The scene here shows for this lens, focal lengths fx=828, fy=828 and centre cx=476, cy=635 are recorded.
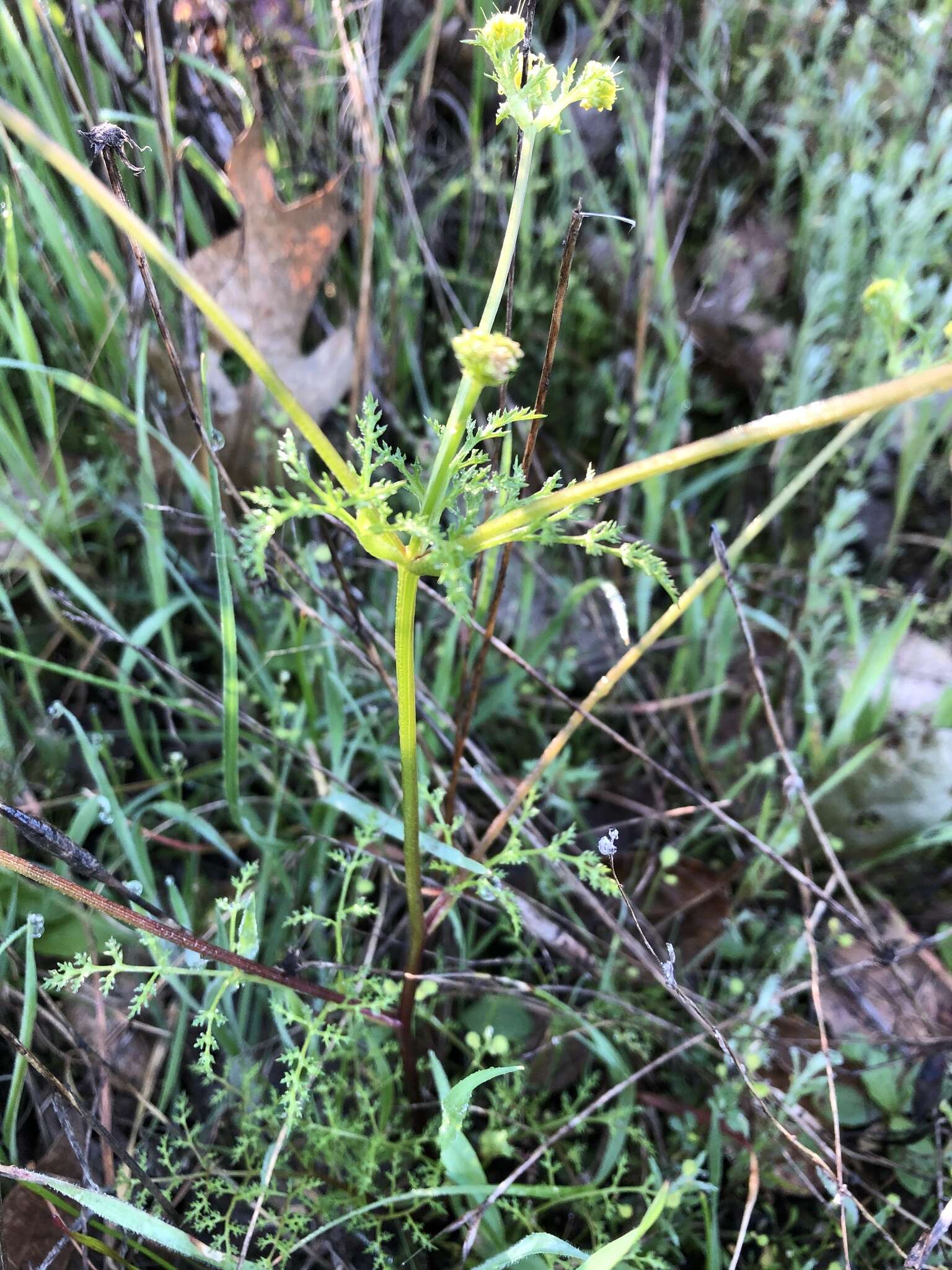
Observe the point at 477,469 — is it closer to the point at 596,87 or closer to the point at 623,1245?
the point at 596,87

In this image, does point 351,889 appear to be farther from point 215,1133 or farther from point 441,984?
point 215,1133

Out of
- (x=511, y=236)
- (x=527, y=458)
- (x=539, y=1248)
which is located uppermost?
→ (x=511, y=236)

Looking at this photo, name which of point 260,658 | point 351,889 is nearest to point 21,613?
point 260,658

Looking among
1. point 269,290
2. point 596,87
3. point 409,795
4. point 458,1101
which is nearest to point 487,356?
point 596,87

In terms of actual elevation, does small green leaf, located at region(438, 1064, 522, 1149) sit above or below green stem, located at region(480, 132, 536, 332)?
below

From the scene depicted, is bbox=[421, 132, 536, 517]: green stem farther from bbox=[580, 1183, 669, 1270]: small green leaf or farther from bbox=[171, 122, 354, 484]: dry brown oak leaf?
bbox=[171, 122, 354, 484]: dry brown oak leaf

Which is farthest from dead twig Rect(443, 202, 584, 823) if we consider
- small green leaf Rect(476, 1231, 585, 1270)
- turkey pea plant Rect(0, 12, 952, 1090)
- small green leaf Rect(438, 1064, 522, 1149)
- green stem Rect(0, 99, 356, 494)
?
small green leaf Rect(476, 1231, 585, 1270)

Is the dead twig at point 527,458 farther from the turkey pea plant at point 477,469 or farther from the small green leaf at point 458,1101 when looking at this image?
the small green leaf at point 458,1101

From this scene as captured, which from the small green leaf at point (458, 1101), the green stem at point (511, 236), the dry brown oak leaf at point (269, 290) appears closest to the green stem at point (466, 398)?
the green stem at point (511, 236)
